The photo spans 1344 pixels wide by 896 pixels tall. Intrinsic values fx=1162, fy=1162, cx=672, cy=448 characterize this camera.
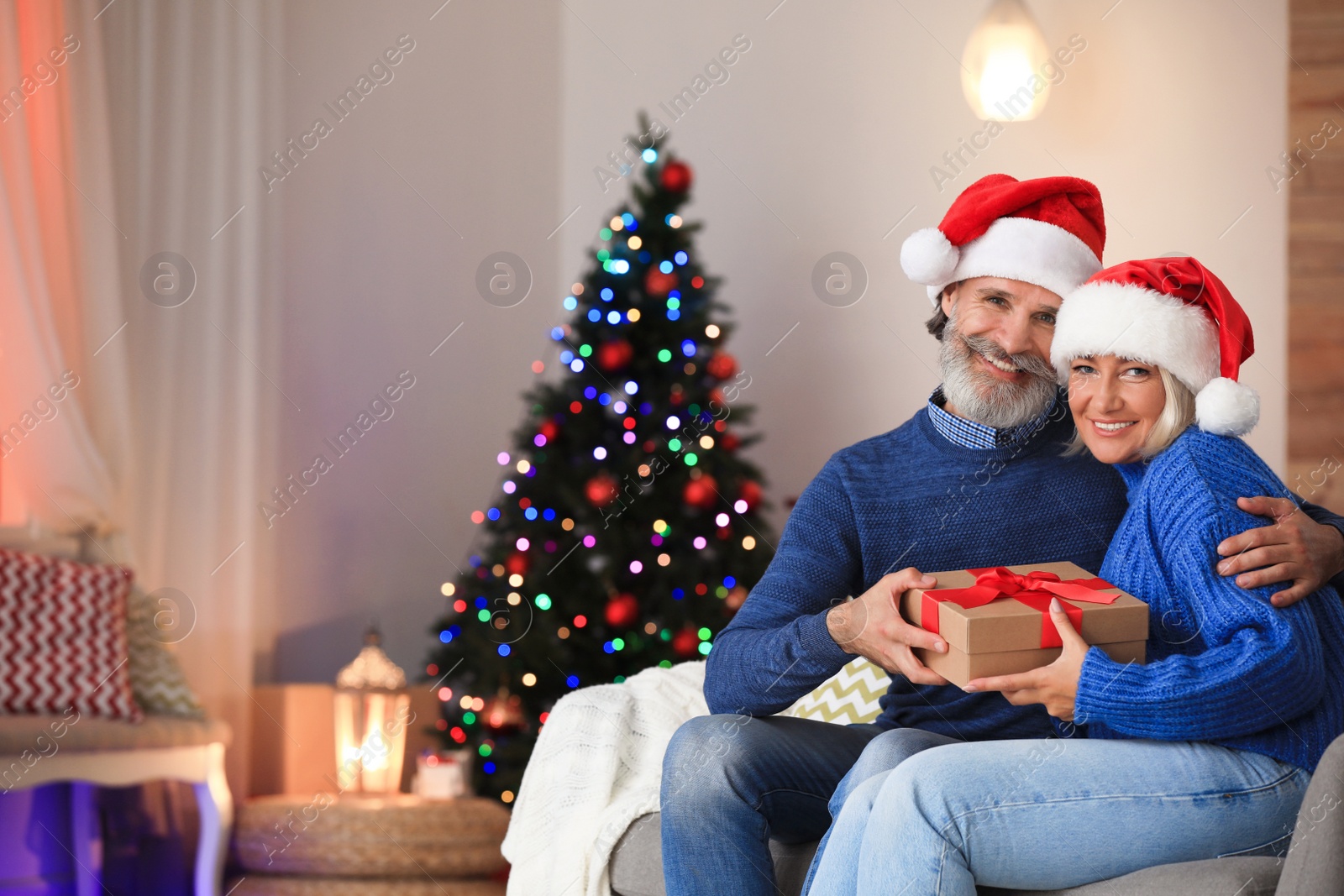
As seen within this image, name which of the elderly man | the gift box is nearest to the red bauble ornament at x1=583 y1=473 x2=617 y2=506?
the elderly man

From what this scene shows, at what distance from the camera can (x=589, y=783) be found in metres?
1.94

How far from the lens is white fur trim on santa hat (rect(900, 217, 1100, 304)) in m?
1.78

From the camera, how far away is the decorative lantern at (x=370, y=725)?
3314 millimetres

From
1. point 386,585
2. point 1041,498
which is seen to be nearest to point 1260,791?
point 1041,498

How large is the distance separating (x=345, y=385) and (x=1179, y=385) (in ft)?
9.62

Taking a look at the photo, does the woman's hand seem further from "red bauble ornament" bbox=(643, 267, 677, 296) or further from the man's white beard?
"red bauble ornament" bbox=(643, 267, 677, 296)

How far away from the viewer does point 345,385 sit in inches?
151

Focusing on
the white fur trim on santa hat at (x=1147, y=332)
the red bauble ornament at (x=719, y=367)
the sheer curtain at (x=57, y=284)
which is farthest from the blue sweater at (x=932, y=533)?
the sheer curtain at (x=57, y=284)

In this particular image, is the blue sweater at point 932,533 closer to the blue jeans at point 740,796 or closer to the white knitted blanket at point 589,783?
the blue jeans at point 740,796

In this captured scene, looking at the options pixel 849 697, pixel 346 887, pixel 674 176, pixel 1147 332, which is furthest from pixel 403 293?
pixel 1147 332

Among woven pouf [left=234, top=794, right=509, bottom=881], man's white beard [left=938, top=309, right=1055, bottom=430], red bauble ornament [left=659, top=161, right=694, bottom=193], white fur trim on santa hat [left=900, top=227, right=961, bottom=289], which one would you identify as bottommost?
woven pouf [left=234, top=794, right=509, bottom=881]

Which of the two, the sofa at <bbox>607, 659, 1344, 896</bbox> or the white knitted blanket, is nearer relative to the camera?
the sofa at <bbox>607, 659, 1344, 896</bbox>

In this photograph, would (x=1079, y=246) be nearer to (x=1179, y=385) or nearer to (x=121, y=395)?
(x=1179, y=385)

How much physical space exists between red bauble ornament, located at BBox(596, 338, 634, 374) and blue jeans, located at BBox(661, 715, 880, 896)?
175 cm
